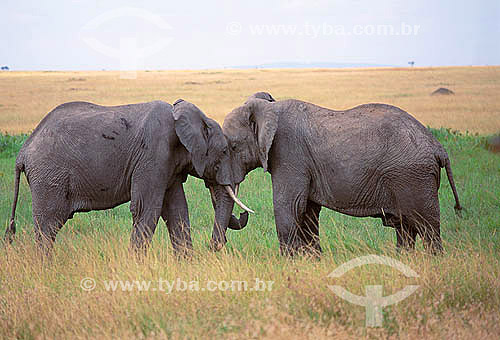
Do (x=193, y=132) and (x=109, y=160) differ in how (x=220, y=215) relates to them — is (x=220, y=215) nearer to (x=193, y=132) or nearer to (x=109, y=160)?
(x=193, y=132)

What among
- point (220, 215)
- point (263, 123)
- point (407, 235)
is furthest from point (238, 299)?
point (407, 235)

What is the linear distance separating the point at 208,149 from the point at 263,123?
692 mm

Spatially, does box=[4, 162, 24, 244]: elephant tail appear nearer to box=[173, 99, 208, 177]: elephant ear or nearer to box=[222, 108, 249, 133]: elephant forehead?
box=[173, 99, 208, 177]: elephant ear

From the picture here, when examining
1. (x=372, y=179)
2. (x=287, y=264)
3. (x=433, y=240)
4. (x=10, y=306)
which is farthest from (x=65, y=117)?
(x=433, y=240)

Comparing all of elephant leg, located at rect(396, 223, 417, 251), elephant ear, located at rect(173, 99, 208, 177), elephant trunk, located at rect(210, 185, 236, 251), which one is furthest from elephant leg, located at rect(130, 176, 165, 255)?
elephant leg, located at rect(396, 223, 417, 251)

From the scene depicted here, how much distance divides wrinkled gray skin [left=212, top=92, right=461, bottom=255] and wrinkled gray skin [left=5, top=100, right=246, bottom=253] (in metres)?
0.63

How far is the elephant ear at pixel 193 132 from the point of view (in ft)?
20.9

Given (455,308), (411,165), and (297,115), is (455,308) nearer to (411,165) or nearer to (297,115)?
(411,165)

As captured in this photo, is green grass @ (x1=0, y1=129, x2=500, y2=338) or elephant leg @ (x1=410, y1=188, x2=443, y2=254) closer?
green grass @ (x1=0, y1=129, x2=500, y2=338)

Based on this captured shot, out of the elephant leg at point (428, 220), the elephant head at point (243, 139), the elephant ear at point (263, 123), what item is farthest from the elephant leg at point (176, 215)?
the elephant leg at point (428, 220)

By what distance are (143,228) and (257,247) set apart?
4.99ft

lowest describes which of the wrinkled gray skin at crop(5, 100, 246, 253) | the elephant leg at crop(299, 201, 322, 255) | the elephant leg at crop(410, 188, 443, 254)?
the elephant leg at crop(299, 201, 322, 255)

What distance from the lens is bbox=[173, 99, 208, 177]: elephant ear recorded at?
6.36m

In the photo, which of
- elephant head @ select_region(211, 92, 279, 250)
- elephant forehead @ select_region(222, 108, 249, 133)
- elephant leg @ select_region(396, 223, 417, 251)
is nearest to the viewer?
elephant leg @ select_region(396, 223, 417, 251)
